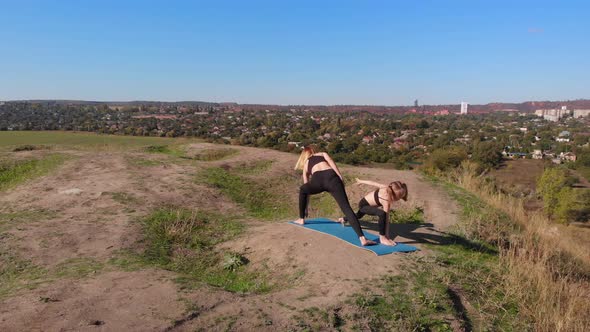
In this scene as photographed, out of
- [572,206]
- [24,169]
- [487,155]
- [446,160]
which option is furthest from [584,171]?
[24,169]

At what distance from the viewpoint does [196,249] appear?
5.75 m

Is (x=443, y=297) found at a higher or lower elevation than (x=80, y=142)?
lower

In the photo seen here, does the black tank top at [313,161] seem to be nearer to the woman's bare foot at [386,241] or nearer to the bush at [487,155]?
the woman's bare foot at [386,241]

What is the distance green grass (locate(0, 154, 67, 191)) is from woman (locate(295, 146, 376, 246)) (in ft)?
22.6

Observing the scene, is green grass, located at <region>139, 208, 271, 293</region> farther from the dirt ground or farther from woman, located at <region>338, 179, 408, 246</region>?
woman, located at <region>338, 179, 408, 246</region>

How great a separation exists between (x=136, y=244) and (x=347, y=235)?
2.95m

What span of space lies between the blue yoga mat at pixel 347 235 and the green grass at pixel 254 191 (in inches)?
60.6

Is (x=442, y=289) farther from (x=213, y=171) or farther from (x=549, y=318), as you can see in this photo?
(x=213, y=171)

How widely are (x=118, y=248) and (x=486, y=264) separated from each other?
489 cm

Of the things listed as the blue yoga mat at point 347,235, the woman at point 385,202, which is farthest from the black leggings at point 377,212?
the blue yoga mat at point 347,235

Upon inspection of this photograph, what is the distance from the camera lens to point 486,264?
5406mm

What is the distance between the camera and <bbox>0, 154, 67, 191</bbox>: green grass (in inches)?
371

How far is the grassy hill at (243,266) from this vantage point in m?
3.54

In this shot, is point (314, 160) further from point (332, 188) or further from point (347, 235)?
point (347, 235)
